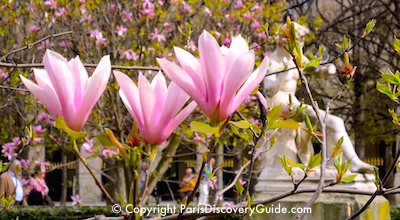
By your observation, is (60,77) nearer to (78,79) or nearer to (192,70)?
(78,79)

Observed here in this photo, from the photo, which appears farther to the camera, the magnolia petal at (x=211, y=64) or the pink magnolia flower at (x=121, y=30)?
the pink magnolia flower at (x=121, y=30)

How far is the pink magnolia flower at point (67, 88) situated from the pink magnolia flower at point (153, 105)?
3 cm

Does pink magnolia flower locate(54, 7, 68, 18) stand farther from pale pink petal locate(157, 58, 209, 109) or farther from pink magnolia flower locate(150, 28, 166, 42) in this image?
pale pink petal locate(157, 58, 209, 109)

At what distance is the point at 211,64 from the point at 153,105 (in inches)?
4.1

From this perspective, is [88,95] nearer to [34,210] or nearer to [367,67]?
[34,210]

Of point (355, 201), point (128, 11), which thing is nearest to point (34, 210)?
point (128, 11)

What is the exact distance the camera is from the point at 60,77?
1000 mm

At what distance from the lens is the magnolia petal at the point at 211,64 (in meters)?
1.00

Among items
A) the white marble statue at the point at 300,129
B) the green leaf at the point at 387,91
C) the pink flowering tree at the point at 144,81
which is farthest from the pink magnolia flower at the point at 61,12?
the green leaf at the point at 387,91

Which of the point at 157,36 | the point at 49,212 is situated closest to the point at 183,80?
the point at 157,36

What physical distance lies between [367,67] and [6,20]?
1006 centimetres

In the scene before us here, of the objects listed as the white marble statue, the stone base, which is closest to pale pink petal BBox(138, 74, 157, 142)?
the stone base

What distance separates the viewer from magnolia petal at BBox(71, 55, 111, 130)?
1.00m

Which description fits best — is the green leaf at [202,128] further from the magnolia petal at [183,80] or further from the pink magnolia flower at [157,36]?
the pink magnolia flower at [157,36]
